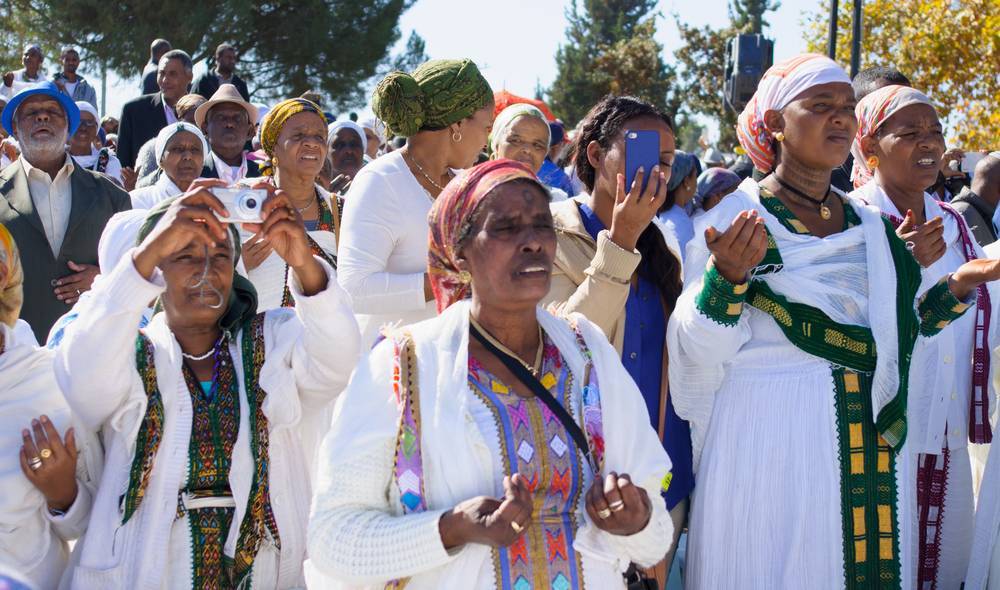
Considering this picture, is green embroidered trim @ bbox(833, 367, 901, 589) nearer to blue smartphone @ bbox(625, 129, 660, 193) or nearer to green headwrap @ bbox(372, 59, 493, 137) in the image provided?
blue smartphone @ bbox(625, 129, 660, 193)

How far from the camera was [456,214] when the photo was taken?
3.04 metres

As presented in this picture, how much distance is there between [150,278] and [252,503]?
28.2 inches

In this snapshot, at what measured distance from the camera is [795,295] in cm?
375

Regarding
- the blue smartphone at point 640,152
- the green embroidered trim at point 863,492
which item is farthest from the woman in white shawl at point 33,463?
the green embroidered trim at point 863,492

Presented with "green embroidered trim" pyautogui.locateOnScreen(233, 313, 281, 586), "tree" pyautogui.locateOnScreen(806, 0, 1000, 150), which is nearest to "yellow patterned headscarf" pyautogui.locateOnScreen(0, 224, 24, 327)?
"green embroidered trim" pyautogui.locateOnScreen(233, 313, 281, 586)

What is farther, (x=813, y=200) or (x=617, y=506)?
(x=813, y=200)

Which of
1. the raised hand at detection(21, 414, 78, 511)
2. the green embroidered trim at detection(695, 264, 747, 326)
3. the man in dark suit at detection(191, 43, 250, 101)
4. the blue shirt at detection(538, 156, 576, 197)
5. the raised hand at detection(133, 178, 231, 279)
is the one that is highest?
the man in dark suit at detection(191, 43, 250, 101)

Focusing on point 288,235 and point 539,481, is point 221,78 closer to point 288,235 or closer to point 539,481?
point 288,235

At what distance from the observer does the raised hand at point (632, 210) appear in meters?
3.57

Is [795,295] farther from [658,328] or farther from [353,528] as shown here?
[353,528]

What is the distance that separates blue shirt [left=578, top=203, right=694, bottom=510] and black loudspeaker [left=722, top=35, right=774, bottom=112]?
6667 millimetres

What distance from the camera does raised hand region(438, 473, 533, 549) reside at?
101 inches

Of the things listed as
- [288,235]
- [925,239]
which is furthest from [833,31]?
[288,235]

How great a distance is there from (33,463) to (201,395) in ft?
1.65
